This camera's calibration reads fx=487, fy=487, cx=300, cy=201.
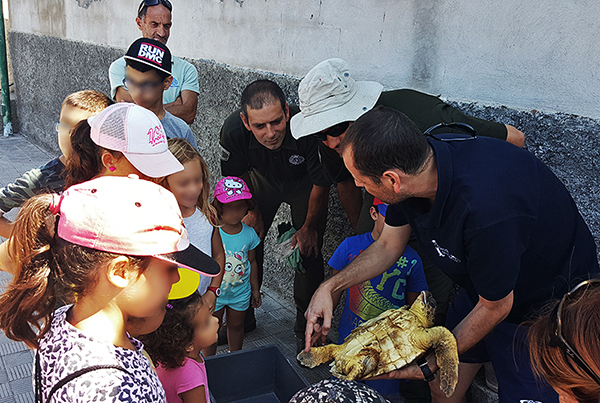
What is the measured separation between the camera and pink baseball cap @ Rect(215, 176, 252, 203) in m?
3.04

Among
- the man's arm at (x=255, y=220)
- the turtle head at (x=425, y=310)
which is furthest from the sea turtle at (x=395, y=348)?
the man's arm at (x=255, y=220)

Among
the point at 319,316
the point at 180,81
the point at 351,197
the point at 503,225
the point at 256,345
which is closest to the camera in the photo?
the point at 503,225

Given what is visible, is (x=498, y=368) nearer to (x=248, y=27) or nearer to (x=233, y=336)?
(x=233, y=336)

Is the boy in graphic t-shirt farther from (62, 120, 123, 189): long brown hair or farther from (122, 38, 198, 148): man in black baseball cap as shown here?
(122, 38, 198, 148): man in black baseball cap

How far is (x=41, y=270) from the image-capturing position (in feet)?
4.57

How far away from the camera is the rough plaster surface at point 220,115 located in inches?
89.4

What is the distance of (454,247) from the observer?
1801mm

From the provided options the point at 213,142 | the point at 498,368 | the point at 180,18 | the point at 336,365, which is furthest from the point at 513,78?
the point at 180,18

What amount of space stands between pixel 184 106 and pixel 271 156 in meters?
1.02

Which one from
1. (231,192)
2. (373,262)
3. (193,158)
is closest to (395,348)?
(373,262)

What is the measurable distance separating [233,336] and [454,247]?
190cm

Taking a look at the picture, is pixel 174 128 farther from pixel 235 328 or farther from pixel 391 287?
pixel 391 287

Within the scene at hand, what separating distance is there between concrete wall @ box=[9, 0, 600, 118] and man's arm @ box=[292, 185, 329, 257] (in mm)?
857

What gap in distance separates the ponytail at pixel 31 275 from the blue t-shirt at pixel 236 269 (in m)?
1.67
